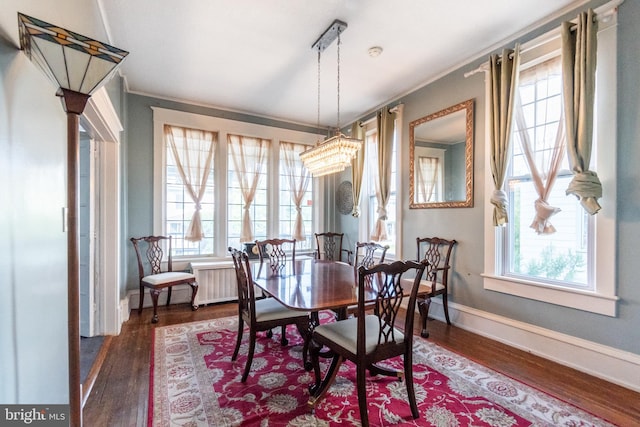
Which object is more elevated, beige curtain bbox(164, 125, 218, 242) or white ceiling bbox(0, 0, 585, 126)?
white ceiling bbox(0, 0, 585, 126)

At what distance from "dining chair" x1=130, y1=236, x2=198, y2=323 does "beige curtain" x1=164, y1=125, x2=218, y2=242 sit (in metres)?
0.40

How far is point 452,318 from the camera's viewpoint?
330 cm

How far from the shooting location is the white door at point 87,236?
2898 mm

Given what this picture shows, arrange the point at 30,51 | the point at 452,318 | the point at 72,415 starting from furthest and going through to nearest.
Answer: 1. the point at 452,318
2. the point at 72,415
3. the point at 30,51

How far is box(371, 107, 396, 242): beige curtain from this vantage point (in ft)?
13.6

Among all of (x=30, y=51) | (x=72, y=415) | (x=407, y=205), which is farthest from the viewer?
(x=407, y=205)

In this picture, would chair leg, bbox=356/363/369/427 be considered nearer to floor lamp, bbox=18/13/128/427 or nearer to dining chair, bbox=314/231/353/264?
floor lamp, bbox=18/13/128/427

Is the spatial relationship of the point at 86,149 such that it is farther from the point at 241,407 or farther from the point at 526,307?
the point at 526,307

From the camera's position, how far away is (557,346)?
244cm

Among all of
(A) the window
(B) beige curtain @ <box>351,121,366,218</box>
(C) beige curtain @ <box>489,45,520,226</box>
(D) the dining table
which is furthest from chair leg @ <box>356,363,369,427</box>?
(B) beige curtain @ <box>351,121,366,218</box>

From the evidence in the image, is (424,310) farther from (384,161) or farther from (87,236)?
(87,236)

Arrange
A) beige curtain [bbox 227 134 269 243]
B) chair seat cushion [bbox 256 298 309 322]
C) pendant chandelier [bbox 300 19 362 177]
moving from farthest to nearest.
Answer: beige curtain [bbox 227 134 269 243], pendant chandelier [bbox 300 19 362 177], chair seat cushion [bbox 256 298 309 322]

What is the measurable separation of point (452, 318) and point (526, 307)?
2.68 feet

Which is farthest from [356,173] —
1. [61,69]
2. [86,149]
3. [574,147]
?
[61,69]
